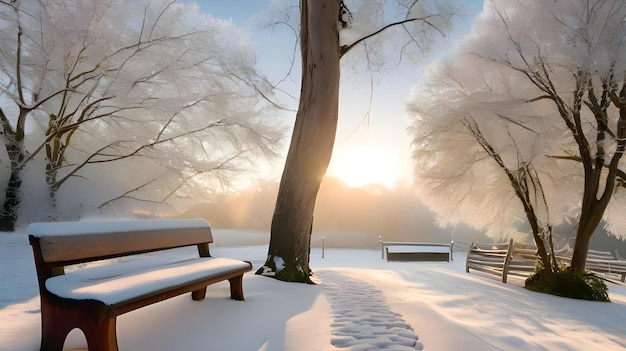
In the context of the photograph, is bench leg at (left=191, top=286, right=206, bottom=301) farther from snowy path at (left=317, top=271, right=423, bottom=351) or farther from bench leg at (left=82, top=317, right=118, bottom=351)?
bench leg at (left=82, top=317, right=118, bottom=351)

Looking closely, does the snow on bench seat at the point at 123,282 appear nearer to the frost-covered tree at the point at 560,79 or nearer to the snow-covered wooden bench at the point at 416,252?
the frost-covered tree at the point at 560,79

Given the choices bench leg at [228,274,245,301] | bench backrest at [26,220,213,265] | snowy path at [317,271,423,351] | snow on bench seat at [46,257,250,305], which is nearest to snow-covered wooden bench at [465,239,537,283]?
snowy path at [317,271,423,351]

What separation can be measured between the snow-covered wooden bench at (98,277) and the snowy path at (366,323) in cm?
121

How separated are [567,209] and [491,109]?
615 cm

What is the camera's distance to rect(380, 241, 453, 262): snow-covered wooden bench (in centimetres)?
1524

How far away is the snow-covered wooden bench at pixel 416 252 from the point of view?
50.0ft

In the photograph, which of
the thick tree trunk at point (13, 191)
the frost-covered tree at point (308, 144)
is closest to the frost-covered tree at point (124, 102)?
the thick tree trunk at point (13, 191)

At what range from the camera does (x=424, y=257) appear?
15570 millimetres

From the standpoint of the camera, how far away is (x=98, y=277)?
2588 mm

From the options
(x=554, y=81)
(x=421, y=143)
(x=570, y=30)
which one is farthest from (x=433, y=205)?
(x=570, y=30)

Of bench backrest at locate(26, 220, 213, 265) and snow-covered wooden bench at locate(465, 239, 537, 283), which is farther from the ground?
bench backrest at locate(26, 220, 213, 265)

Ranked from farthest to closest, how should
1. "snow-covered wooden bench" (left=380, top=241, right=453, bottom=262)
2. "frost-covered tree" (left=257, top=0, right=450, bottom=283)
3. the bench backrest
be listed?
1. "snow-covered wooden bench" (left=380, top=241, right=453, bottom=262)
2. "frost-covered tree" (left=257, top=0, right=450, bottom=283)
3. the bench backrest

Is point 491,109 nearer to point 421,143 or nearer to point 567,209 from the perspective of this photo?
point 421,143

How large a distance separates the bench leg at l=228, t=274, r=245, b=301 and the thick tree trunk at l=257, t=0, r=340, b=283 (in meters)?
1.81
